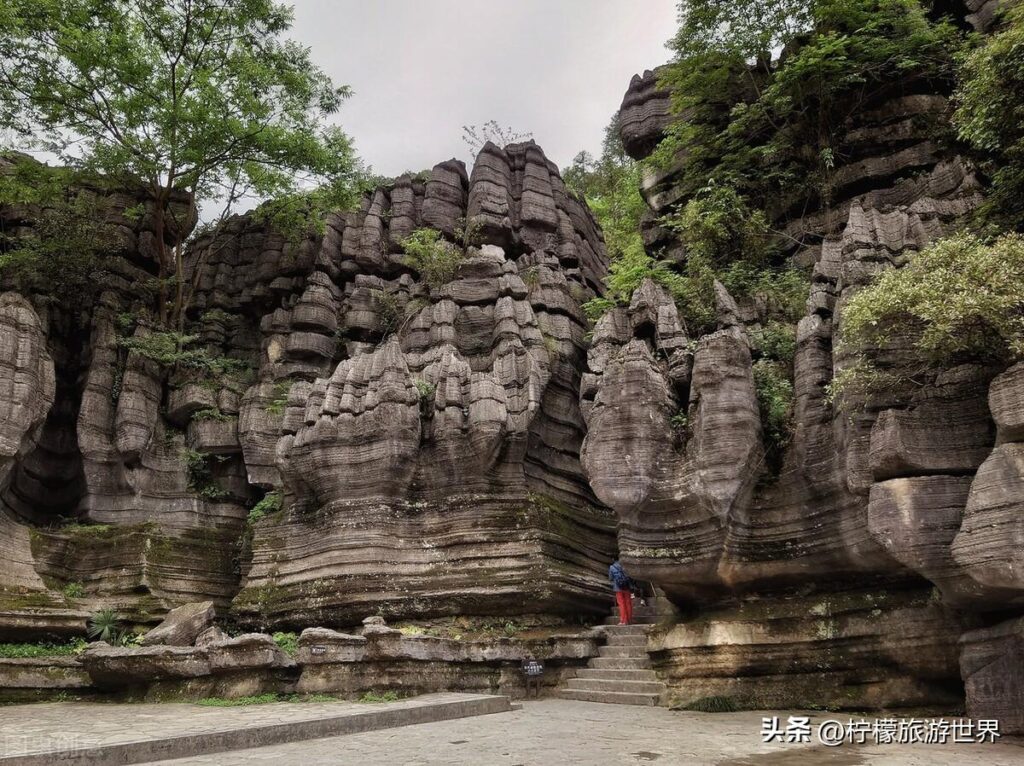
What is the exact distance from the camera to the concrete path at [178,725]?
650 centimetres

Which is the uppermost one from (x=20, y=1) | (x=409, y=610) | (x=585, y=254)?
(x=20, y=1)

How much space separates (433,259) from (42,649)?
12.3 meters

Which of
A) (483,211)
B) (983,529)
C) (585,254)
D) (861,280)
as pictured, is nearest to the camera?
(983,529)

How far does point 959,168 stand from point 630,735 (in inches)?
482

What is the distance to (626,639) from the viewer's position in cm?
1370

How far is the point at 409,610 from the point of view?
1338 centimetres

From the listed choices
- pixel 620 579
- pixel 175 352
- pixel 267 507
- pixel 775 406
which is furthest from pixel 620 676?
pixel 175 352

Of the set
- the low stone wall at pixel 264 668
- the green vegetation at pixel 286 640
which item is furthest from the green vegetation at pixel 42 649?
the green vegetation at pixel 286 640

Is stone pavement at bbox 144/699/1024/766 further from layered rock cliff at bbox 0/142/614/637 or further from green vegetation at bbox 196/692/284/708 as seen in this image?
layered rock cliff at bbox 0/142/614/637

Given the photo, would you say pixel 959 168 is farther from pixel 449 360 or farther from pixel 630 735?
pixel 630 735

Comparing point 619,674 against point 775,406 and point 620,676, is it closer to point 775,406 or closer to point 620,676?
point 620,676

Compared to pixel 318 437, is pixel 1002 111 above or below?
above

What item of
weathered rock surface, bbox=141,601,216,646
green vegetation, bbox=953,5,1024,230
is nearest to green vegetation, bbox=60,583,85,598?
weathered rock surface, bbox=141,601,216,646

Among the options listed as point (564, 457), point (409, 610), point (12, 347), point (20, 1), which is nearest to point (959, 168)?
point (564, 457)
